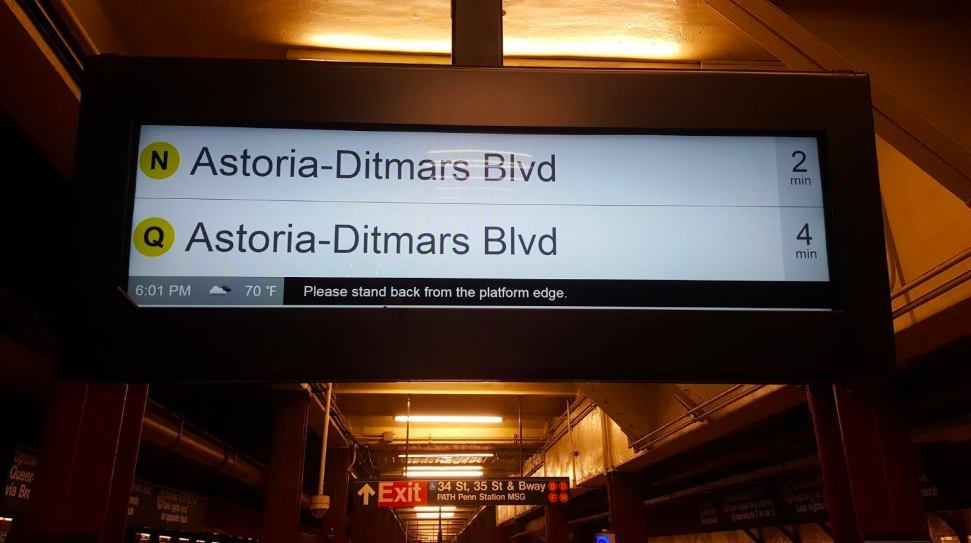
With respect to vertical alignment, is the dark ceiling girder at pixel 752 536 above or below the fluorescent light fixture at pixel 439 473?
below

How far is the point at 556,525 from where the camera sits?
14875 mm

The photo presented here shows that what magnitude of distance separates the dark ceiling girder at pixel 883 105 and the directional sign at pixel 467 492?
8.45 metres

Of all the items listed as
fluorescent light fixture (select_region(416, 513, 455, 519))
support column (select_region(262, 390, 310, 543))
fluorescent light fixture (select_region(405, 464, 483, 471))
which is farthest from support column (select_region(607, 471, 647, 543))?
fluorescent light fixture (select_region(416, 513, 455, 519))

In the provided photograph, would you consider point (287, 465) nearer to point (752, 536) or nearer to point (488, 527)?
point (752, 536)

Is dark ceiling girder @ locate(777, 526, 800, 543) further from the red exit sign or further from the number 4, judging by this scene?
the number 4

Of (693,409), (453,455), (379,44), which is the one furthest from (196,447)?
(453,455)

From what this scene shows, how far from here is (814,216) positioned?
148cm

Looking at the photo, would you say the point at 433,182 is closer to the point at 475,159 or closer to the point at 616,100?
the point at 475,159

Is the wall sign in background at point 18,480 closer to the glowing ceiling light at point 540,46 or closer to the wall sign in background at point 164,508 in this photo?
the wall sign in background at point 164,508

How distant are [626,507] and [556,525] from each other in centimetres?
499

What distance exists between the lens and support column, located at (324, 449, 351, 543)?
14062 millimetres

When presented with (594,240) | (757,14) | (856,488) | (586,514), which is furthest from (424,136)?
(586,514)

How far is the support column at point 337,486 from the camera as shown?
14062 mm

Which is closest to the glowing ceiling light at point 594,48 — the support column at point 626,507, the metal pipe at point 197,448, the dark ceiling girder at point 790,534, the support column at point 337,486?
the metal pipe at point 197,448
